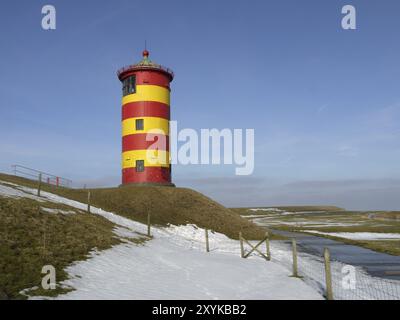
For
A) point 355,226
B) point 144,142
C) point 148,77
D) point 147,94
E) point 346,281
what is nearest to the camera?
point 346,281

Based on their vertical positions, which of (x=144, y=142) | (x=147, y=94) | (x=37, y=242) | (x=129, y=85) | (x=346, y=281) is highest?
(x=129, y=85)

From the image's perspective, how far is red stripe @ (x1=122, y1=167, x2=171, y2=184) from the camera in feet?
146

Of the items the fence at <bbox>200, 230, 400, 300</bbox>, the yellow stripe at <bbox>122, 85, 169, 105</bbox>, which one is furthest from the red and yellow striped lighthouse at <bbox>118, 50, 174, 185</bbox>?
the fence at <bbox>200, 230, 400, 300</bbox>

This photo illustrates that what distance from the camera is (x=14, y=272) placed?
12953 mm

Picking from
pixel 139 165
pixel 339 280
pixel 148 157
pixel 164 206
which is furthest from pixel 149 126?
pixel 339 280

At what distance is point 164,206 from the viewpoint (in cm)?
4088

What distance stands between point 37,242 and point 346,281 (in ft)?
50.3

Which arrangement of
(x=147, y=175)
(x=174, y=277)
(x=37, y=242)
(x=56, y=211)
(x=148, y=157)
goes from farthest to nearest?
(x=147, y=175), (x=148, y=157), (x=56, y=211), (x=37, y=242), (x=174, y=277)

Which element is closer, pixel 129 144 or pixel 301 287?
pixel 301 287

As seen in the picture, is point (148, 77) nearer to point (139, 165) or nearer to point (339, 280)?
point (139, 165)

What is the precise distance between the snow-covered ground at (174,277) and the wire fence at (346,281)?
1.10 meters

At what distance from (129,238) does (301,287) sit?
12933mm
